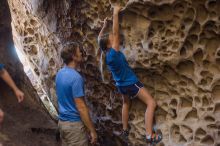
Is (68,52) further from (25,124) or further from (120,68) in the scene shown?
(25,124)

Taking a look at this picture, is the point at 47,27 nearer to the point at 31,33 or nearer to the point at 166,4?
the point at 31,33

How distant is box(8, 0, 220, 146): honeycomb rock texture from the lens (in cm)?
448

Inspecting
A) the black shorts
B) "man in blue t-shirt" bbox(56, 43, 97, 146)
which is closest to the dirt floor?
"man in blue t-shirt" bbox(56, 43, 97, 146)

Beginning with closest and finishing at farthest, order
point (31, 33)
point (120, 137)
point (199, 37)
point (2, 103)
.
Answer: point (199, 37) < point (120, 137) < point (2, 103) < point (31, 33)

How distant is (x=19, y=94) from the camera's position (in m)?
4.71

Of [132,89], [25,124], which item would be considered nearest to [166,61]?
[132,89]

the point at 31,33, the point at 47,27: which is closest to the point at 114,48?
the point at 47,27

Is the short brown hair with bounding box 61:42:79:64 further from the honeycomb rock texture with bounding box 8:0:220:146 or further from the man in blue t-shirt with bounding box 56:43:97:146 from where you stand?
the honeycomb rock texture with bounding box 8:0:220:146

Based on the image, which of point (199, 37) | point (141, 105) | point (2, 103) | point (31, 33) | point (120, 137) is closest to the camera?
point (199, 37)

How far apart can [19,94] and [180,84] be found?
173 cm

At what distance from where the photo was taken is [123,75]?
15.7 feet

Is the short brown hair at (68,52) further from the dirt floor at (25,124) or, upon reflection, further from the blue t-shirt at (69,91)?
the dirt floor at (25,124)

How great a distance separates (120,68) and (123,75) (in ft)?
0.29

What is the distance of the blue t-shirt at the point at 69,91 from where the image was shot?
15.5 ft
